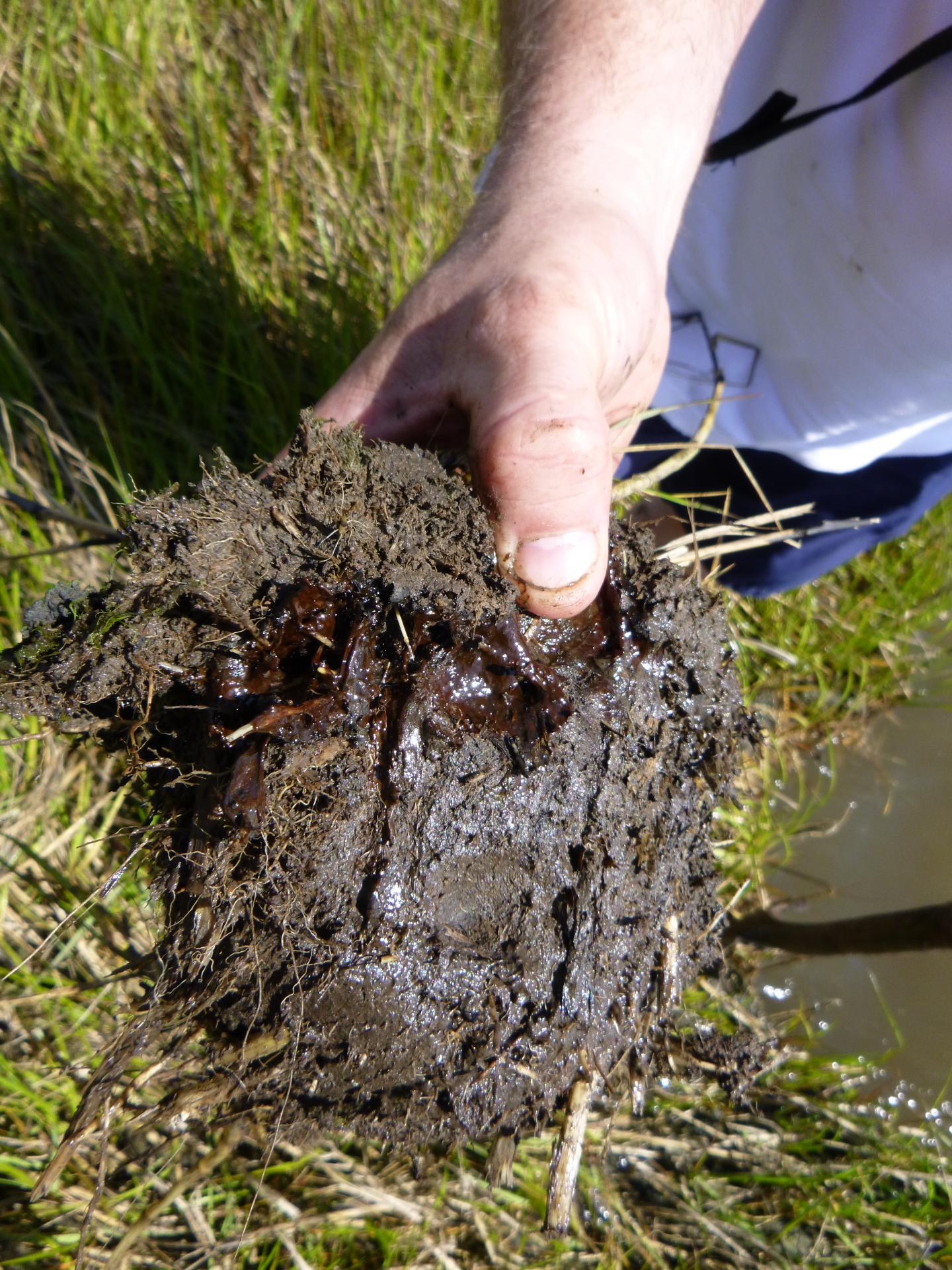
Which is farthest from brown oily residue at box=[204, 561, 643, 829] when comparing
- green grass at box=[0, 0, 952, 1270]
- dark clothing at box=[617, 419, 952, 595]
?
dark clothing at box=[617, 419, 952, 595]

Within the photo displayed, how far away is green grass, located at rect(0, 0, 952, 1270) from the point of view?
5.08ft

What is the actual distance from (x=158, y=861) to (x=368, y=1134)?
0.51m

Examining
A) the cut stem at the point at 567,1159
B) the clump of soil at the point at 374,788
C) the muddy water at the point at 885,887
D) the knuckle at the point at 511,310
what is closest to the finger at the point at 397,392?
the knuckle at the point at 511,310

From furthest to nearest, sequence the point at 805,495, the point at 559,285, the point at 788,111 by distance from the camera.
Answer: the point at 805,495, the point at 788,111, the point at 559,285

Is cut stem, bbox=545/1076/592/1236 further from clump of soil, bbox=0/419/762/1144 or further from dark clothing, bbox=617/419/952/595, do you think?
dark clothing, bbox=617/419/952/595

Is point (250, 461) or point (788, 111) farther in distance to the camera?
point (250, 461)

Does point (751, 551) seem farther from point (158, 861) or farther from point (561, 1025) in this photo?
point (158, 861)

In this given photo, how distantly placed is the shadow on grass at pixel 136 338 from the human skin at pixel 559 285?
29.7 inches

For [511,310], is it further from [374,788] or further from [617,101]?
[374,788]

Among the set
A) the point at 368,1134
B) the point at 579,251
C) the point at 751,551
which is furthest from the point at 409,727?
the point at 751,551

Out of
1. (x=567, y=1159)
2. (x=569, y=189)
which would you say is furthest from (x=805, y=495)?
(x=567, y=1159)

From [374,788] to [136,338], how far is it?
1482 millimetres

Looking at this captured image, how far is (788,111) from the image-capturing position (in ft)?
4.62

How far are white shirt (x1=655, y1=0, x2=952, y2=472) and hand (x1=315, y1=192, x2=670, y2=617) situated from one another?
0.34 m
